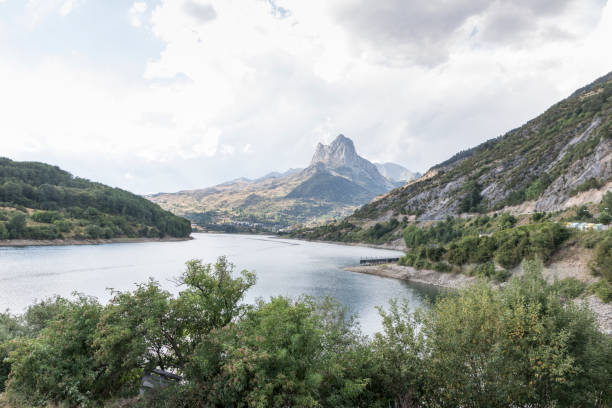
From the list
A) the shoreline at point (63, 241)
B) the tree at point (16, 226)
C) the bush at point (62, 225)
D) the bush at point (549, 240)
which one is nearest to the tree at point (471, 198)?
the bush at point (549, 240)

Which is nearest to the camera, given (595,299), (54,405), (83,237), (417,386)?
(54,405)

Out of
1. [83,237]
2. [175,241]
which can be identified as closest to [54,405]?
[83,237]

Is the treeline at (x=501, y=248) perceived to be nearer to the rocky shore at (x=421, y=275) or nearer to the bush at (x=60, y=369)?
the rocky shore at (x=421, y=275)

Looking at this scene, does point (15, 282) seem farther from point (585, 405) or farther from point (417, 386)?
point (585, 405)

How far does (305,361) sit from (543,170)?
155982mm

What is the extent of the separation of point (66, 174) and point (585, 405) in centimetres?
24734

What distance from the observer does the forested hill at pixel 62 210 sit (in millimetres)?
120688

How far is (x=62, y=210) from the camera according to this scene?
5812 inches

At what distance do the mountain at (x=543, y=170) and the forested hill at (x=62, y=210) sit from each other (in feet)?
517

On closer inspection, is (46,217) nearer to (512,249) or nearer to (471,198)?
(512,249)

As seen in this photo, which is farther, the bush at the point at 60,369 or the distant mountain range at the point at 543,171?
the distant mountain range at the point at 543,171

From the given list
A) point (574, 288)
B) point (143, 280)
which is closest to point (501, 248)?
point (574, 288)

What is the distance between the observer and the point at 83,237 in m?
134

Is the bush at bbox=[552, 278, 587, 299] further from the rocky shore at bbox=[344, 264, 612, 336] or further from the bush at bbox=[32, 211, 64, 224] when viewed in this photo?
the bush at bbox=[32, 211, 64, 224]
